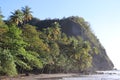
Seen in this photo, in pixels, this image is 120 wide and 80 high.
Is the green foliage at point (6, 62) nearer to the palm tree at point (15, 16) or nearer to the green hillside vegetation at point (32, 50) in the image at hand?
the green hillside vegetation at point (32, 50)

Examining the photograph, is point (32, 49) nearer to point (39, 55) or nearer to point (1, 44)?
point (39, 55)

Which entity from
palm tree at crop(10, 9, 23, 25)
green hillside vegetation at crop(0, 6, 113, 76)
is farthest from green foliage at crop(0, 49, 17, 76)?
palm tree at crop(10, 9, 23, 25)

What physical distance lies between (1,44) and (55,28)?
194ft

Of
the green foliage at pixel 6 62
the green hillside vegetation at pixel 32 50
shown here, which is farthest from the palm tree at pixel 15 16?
the green foliage at pixel 6 62

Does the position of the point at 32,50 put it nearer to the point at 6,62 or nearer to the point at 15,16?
the point at 15,16

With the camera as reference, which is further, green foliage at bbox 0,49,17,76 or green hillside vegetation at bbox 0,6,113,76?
green hillside vegetation at bbox 0,6,113,76

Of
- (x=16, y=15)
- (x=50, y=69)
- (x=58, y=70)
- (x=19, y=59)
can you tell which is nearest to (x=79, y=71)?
(x=58, y=70)

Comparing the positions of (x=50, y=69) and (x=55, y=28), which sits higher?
A: (x=55, y=28)

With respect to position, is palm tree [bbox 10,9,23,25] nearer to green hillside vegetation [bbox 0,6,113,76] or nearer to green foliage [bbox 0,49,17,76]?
green hillside vegetation [bbox 0,6,113,76]

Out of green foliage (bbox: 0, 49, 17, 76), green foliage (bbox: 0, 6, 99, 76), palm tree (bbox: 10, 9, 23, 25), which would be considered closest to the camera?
green foliage (bbox: 0, 49, 17, 76)

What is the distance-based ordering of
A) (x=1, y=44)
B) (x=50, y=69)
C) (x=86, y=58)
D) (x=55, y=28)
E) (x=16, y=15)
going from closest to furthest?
(x=1, y=44) → (x=16, y=15) → (x=50, y=69) → (x=55, y=28) → (x=86, y=58)

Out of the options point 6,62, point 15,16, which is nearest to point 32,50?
point 15,16

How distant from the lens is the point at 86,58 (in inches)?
5586

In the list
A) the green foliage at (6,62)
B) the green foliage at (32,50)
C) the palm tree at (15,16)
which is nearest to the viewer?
the green foliage at (6,62)
